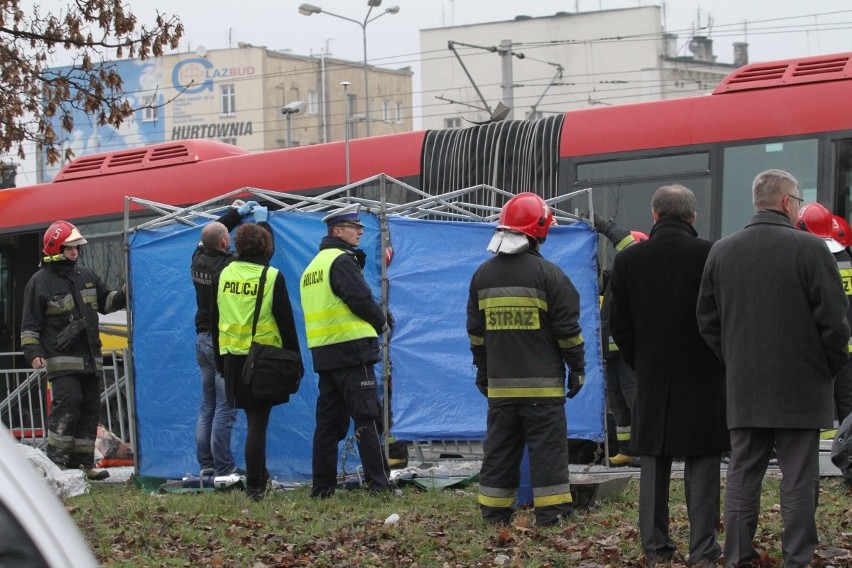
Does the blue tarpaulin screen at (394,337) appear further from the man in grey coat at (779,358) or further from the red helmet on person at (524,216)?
the man in grey coat at (779,358)

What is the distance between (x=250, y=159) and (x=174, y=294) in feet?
18.7

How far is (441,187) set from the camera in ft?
46.6

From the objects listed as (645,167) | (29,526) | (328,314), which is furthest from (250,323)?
(29,526)

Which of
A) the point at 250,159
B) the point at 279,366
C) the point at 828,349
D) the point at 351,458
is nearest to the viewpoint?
the point at 828,349

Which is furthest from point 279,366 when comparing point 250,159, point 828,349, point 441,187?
point 250,159

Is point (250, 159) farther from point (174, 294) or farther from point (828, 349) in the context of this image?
point (828, 349)

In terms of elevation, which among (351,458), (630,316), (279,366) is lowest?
(351,458)

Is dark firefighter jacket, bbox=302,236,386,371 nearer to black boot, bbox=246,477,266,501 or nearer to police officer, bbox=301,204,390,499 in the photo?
police officer, bbox=301,204,390,499

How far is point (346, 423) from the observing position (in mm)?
9000

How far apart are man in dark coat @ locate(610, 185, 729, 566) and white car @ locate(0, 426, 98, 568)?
182 inches

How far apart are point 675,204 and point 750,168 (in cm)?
621

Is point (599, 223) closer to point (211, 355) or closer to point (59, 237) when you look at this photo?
point (211, 355)

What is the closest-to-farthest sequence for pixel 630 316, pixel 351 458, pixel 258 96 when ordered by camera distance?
1. pixel 630 316
2. pixel 351 458
3. pixel 258 96

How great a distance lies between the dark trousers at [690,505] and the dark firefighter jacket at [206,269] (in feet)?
14.1
